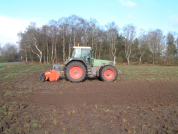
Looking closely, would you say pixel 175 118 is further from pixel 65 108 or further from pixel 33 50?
pixel 33 50

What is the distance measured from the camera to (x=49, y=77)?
31.8ft

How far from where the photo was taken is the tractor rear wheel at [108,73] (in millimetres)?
9878

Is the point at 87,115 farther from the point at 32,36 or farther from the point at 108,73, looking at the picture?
the point at 32,36

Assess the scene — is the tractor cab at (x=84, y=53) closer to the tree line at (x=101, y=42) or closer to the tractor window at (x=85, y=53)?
the tractor window at (x=85, y=53)

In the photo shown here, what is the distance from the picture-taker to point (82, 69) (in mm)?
9461

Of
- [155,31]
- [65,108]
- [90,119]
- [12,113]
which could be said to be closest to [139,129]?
[90,119]

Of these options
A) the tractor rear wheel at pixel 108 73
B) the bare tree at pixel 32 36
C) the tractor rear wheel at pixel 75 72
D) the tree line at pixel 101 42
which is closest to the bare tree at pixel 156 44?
the tree line at pixel 101 42

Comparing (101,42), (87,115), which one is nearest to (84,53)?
(87,115)

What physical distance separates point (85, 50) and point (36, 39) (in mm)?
31718

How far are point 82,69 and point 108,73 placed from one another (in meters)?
1.75

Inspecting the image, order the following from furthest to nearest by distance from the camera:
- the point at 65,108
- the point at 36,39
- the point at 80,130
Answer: the point at 36,39 < the point at 65,108 < the point at 80,130

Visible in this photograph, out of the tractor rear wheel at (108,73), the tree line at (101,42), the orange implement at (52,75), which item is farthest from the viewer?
the tree line at (101,42)

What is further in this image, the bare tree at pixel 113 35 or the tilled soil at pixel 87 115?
the bare tree at pixel 113 35

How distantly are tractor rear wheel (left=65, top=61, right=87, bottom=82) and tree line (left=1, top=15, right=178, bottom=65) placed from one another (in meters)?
27.0
